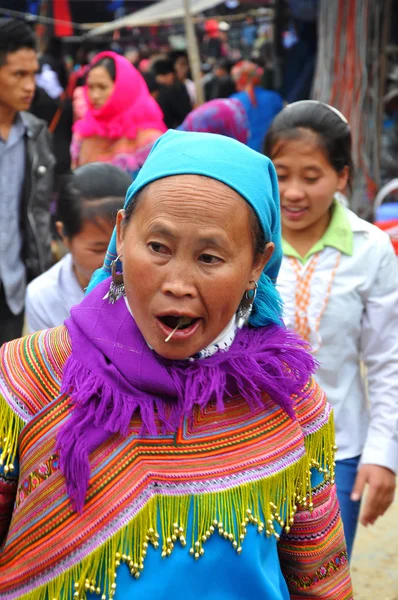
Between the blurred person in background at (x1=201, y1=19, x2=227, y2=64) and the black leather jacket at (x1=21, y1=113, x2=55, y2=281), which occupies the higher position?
the black leather jacket at (x1=21, y1=113, x2=55, y2=281)

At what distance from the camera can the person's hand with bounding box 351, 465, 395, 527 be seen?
9.88 feet

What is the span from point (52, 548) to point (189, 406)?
0.39 meters

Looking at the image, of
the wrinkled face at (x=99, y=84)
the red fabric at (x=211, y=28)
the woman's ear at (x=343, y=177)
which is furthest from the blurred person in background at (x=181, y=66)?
the woman's ear at (x=343, y=177)

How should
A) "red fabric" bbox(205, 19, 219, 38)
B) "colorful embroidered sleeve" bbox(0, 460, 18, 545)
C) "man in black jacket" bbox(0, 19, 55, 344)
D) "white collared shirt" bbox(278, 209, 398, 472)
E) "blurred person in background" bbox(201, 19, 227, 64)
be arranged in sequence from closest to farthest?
"colorful embroidered sleeve" bbox(0, 460, 18, 545)
"white collared shirt" bbox(278, 209, 398, 472)
"man in black jacket" bbox(0, 19, 55, 344)
"red fabric" bbox(205, 19, 219, 38)
"blurred person in background" bbox(201, 19, 227, 64)

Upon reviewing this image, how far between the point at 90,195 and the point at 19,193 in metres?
1.65

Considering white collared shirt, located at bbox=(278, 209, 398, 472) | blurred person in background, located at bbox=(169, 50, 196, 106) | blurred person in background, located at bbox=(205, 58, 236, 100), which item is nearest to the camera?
white collared shirt, located at bbox=(278, 209, 398, 472)

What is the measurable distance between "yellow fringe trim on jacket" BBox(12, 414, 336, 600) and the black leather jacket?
3.43m

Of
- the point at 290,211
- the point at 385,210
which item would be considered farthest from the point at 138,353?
the point at 385,210

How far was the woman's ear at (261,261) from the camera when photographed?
1908mm

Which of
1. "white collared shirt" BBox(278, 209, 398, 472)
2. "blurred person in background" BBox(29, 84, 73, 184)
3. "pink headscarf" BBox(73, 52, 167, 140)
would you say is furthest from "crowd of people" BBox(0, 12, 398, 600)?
"blurred person in background" BBox(29, 84, 73, 184)

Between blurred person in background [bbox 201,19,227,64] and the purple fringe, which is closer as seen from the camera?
the purple fringe

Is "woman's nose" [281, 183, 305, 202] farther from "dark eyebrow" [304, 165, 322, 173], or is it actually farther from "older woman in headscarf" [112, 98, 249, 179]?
"older woman in headscarf" [112, 98, 249, 179]

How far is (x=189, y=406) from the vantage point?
183cm

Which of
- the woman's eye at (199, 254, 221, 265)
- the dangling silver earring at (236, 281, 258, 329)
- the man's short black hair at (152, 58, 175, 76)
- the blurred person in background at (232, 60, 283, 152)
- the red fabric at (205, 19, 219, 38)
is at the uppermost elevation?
the woman's eye at (199, 254, 221, 265)
